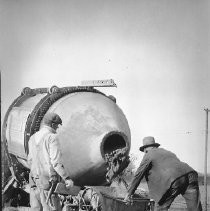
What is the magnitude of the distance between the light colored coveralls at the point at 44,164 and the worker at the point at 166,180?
924 mm

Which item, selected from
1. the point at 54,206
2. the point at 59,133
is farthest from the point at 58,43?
the point at 54,206

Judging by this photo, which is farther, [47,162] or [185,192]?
[185,192]

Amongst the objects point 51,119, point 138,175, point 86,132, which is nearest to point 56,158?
point 51,119

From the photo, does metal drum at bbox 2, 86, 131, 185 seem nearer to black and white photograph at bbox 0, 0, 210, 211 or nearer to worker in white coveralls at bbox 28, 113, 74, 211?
black and white photograph at bbox 0, 0, 210, 211

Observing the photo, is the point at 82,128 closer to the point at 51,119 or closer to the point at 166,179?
the point at 51,119

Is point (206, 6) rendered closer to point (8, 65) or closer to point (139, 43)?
point (139, 43)

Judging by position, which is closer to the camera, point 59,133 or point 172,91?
point 59,133

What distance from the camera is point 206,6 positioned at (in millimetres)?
6801

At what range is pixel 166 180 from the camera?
5348mm

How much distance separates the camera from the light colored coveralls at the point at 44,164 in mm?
5164

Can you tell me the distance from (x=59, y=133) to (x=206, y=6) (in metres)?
2.96

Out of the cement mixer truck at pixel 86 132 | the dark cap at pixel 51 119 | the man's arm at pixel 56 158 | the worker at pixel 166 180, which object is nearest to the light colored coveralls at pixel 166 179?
the worker at pixel 166 180

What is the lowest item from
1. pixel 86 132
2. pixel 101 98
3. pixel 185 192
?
pixel 185 192

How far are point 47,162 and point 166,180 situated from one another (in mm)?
1422
